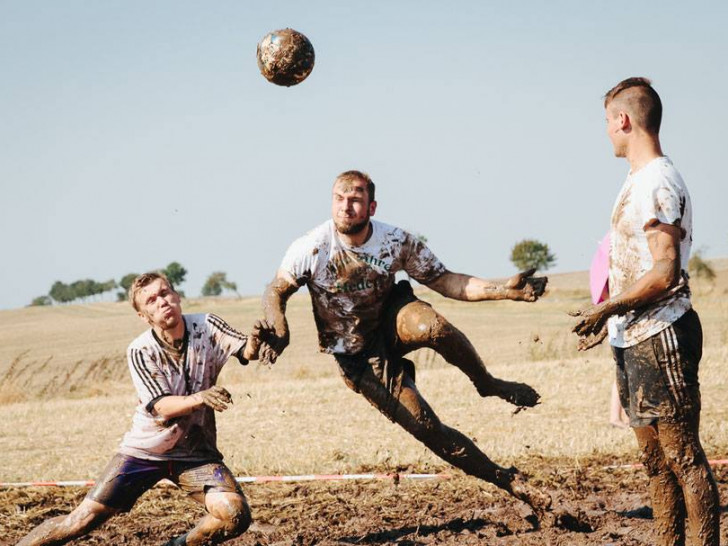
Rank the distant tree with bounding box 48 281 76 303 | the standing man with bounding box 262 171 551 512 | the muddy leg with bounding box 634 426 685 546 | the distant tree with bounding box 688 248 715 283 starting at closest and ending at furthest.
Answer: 1. the muddy leg with bounding box 634 426 685 546
2. the standing man with bounding box 262 171 551 512
3. the distant tree with bounding box 688 248 715 283
4. the distant tree with bounding box 48 281 76 303

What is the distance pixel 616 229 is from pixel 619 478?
3.67 metres

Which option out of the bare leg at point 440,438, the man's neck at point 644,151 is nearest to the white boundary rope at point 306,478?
the bare leg at point 440,438

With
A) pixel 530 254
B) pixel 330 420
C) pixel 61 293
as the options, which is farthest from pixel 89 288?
pixel 330 420

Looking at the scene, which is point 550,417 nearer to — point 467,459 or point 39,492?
point 467,459

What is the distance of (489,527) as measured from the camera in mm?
6445

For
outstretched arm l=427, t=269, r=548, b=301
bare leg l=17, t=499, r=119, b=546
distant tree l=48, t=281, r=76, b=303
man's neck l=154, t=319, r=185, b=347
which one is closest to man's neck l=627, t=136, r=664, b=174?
outstretched arm l=427, t=269, r=548, b=301

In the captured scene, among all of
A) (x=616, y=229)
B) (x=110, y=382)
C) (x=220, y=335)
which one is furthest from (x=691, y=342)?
(x=110, y=382)

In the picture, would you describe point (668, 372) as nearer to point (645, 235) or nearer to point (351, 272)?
point (645, 235)

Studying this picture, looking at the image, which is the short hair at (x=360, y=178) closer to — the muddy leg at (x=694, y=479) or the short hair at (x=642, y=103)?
the short hair at (x=642, y=103)

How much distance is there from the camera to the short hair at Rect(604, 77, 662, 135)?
464 cm

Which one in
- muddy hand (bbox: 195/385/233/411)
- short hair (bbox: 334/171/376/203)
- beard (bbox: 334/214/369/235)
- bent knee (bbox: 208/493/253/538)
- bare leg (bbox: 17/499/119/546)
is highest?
short hair (bbox: 334/171/376/203)

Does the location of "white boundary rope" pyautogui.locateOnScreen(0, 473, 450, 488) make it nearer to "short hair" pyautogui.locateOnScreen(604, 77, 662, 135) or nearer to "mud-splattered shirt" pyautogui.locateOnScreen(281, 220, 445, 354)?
"mud-splattered shirt" pyautogui.locateOnScreen(281, 220, 445, 354)

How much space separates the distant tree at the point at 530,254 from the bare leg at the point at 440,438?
246 feet

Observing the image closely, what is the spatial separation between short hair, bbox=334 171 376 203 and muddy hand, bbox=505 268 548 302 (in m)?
1.19
